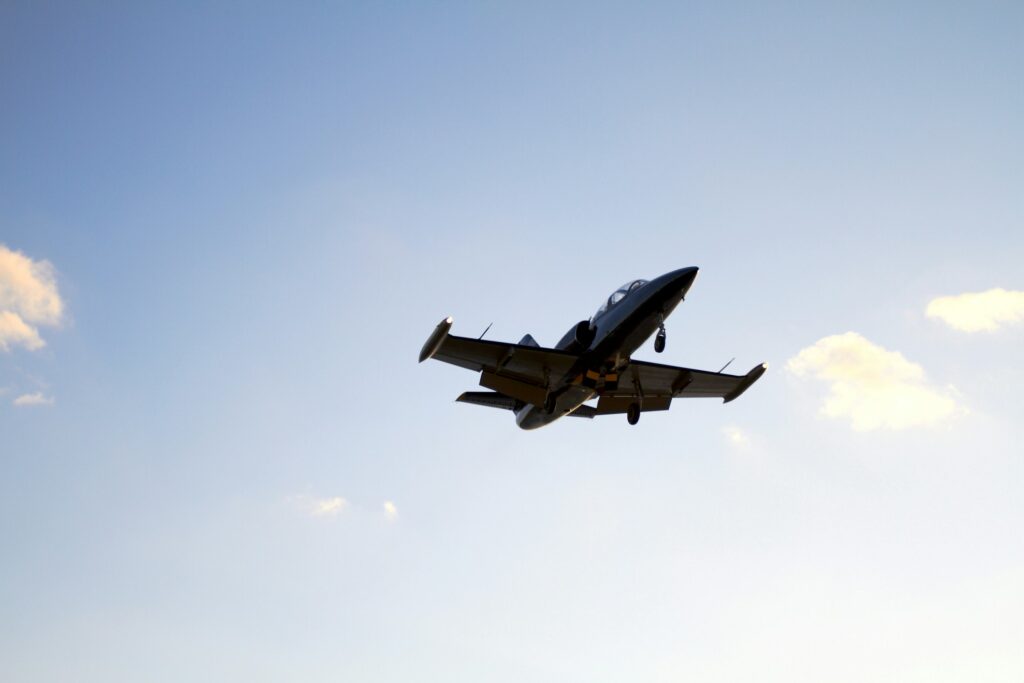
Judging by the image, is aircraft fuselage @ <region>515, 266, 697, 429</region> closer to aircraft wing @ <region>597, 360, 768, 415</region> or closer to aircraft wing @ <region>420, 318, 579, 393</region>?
aircraft wing @ <region>420, 318, 579, 393</region>

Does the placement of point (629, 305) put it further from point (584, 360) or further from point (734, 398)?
point (734, 398)

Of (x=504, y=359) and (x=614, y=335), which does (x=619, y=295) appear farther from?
(x=504, y=359)

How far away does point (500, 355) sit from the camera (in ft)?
115

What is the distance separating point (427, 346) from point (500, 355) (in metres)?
4.47

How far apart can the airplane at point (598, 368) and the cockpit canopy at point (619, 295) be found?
0.15ft

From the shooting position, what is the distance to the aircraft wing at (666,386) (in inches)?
1516

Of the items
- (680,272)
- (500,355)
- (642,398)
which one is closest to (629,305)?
(680,272)

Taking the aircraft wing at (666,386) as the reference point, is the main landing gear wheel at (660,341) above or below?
below

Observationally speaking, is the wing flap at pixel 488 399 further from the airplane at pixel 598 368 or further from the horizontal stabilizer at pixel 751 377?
the horizontal stabilizer at pixel 751 377

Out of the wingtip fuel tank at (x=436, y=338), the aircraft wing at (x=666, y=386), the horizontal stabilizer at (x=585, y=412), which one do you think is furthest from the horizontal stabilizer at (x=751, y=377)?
the wingtip fuel tank at (x=436, y=338)

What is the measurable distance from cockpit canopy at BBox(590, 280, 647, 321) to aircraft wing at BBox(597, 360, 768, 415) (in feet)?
15.3

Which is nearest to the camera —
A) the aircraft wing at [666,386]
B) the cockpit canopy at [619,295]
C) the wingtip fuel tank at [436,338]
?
the wingtip fuel tank at [436,338]

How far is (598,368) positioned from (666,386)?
6.49 m

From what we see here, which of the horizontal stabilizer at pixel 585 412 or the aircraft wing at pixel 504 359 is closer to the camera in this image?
the aircraft wing at pixel 504 359
